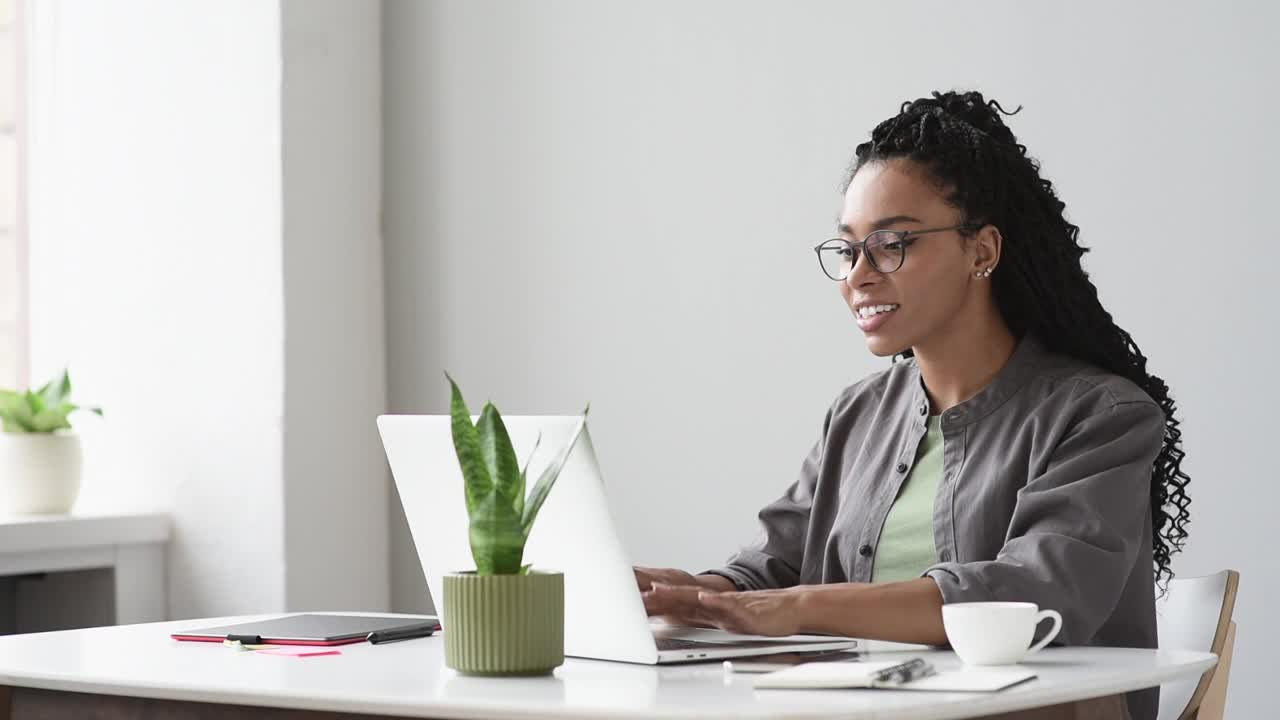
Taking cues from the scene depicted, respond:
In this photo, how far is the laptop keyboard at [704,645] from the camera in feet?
5.18

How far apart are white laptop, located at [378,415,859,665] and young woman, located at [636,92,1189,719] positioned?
6.7 inches

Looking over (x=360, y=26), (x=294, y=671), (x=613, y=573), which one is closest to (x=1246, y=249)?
(x=613, y=573)

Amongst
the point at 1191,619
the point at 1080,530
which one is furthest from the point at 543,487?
the point at 1191,619

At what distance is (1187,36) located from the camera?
2.70m

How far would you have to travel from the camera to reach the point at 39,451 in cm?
341

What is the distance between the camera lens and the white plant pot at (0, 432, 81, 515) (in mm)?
3377

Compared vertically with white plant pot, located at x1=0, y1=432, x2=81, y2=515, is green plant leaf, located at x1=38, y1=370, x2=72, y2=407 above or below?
above

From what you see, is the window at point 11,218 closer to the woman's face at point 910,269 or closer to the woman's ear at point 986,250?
the woman's face at point 910,269

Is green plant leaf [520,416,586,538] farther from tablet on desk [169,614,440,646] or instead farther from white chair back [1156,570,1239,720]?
white chair back [1156,570,1239,720]

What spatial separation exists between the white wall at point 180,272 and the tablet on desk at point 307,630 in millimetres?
1630

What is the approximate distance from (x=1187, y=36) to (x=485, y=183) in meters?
1.67

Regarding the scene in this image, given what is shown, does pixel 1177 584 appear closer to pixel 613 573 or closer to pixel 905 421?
pixel 905 421

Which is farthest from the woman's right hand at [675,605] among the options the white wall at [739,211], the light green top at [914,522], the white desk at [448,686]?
the white wall at [739,211]

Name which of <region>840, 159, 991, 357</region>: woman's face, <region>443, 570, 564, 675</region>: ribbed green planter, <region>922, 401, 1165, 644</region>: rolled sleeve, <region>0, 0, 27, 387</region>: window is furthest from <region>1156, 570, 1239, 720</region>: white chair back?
<region>0, 0, 27, 387</region>: window
